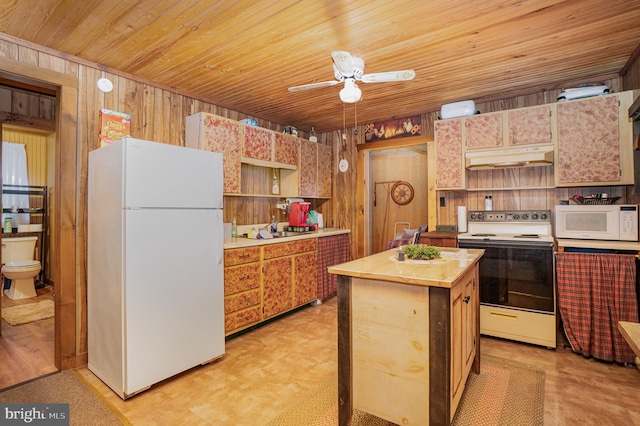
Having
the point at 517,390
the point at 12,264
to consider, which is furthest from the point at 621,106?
the point at 12,264

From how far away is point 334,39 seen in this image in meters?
2.35


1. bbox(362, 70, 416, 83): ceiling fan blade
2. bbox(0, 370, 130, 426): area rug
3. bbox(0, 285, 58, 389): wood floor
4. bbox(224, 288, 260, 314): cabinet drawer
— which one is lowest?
bbox(0, 370, 130, 426): area rug

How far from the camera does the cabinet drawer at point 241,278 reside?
2.96 meters

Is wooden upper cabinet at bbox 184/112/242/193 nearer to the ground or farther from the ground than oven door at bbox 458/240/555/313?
farther from the ground

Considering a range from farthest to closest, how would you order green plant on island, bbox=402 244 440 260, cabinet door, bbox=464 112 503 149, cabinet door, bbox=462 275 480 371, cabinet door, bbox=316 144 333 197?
cabinet door, bbox=316 144 333 197 → cabinet door, bbox=464 112 503 149 → green plant on island, bbox=402 244 440 260 → cabinet door, bbox=462 275 480 371

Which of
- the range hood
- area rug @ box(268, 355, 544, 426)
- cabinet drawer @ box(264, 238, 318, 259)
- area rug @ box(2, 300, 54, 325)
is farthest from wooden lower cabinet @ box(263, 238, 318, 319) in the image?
area rug @ box(2, 300, 54, 325)

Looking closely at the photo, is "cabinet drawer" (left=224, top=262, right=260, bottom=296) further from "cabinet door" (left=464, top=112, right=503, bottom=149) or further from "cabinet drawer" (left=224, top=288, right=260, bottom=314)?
"cabinet door" (left=464, top=112, right=503, bottom=149)

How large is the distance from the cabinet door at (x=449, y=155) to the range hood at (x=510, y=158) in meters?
0.11

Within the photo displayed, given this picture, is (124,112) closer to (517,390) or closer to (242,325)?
(242,325)

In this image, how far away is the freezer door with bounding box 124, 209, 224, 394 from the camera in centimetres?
213

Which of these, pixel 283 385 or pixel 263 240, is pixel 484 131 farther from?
pixel 283 385

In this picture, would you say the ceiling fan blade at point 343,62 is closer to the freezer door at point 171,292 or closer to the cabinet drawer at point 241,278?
the freezer door at point 171,292

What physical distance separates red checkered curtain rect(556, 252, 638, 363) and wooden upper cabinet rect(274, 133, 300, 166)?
3024mm

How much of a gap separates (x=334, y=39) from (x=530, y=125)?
7.15ft
